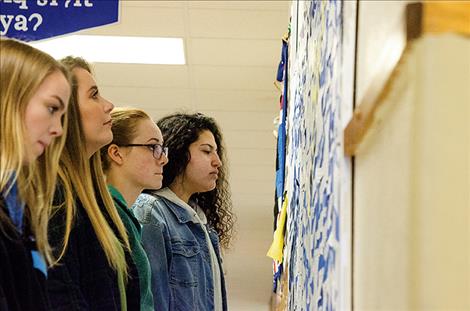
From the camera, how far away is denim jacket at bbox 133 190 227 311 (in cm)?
284

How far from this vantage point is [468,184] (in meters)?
0.91

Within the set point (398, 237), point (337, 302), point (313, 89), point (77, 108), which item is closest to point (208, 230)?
point (77, 108)

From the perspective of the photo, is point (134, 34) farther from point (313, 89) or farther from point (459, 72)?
point (459, 72)

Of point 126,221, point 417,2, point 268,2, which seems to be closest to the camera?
point 417,2

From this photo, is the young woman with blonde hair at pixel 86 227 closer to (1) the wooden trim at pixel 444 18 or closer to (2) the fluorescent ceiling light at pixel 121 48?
(1) the wooden trim at pixel 444 18

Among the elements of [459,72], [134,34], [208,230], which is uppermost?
[134,34]

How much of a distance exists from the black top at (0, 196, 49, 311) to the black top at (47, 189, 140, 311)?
0.93 ft

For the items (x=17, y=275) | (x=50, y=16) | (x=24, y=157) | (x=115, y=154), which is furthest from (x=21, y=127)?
(x=50, y=16)

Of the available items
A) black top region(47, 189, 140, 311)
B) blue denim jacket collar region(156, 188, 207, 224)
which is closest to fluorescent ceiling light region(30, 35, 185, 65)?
blue denim jacket collar region(156, 188, 207, 224)

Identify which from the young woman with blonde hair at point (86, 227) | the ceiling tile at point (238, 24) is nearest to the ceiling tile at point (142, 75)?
the ceiling tile at point (238, 24)

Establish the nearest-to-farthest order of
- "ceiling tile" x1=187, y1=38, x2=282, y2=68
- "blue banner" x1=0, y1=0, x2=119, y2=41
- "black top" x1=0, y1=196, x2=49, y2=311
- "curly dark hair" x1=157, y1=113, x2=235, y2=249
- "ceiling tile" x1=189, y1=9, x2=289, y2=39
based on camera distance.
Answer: "black top" x1=0, y1=196, x2=49, y2=311, "curly dark hair" x1=157, y1=113, x2=235, y2=249, "blue banner" x1=0, y1=0, x2=119, y2=41, "ceiling tile" x1=189, y1=9, x2=289, y2=39, "ceiling tile" x1=187, y1=38, x2=282, y2=68

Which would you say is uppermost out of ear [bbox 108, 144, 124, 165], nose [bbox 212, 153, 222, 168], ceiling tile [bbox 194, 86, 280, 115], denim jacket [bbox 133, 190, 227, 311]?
ceiling tile [bbox 194, 86, 280, 115]

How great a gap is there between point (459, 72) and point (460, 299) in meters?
0.22

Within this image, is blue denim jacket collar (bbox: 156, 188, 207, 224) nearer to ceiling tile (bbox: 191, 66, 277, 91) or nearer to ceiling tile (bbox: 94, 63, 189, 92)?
ceiling tile (bbox: 191, 66, 277, 91)
